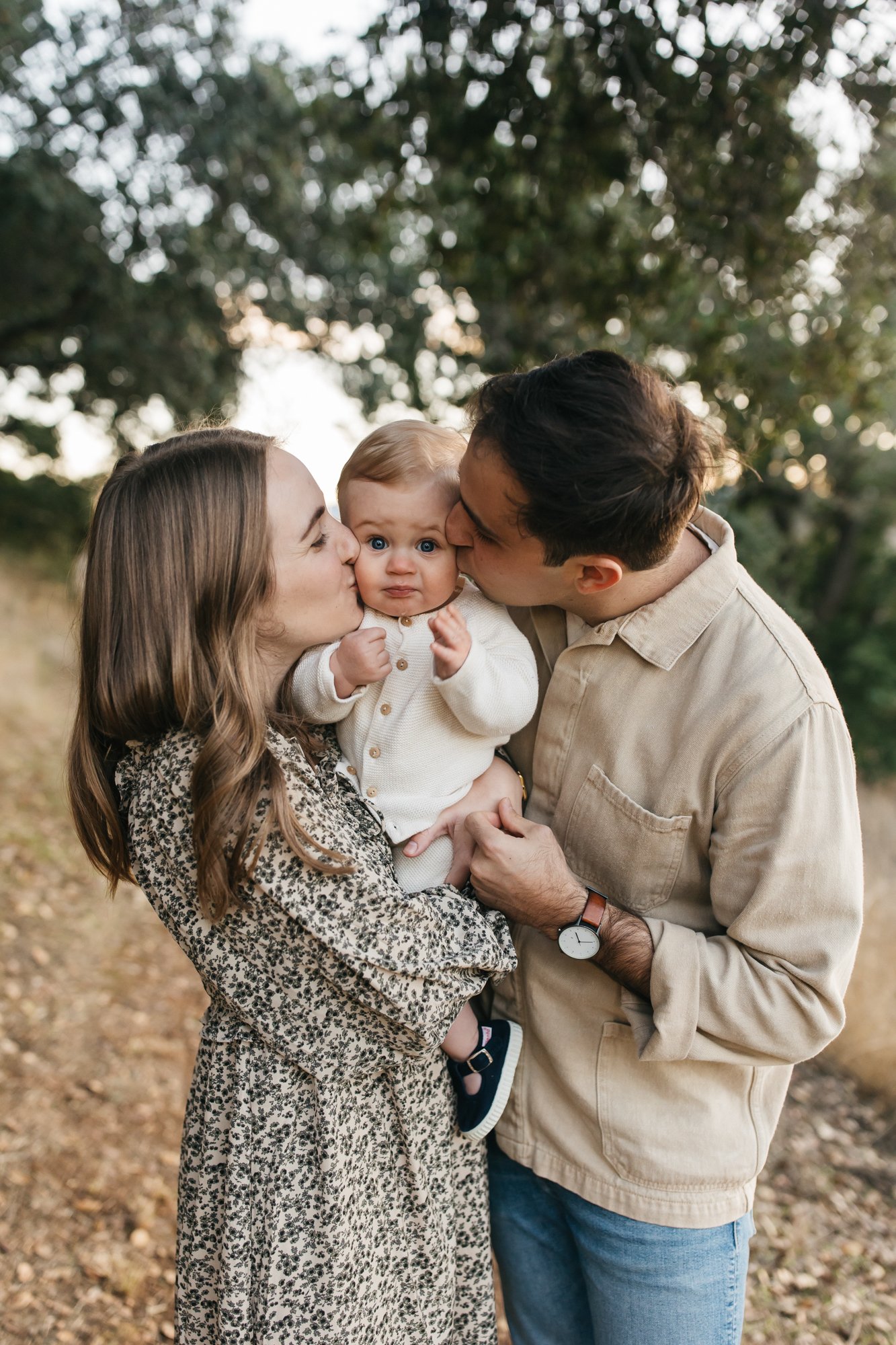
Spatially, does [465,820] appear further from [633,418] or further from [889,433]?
[889,433]

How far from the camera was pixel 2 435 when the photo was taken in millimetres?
18031

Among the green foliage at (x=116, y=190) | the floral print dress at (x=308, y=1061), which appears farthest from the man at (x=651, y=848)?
the green foliage at (x=116, y=190)

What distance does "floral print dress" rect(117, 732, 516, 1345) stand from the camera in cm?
168

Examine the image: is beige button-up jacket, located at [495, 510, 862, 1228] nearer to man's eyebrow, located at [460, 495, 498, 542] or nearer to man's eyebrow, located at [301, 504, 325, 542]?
man's eyebrow, located at [460, 495, 498, 542]

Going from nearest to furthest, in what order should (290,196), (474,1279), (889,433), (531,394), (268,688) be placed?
1. (531,394)
2. (268,688)
3. (474,1279)
4. (290,196)
5. (889,433)

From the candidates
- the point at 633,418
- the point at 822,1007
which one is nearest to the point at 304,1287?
the point at 822,1007

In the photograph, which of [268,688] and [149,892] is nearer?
[149,892]

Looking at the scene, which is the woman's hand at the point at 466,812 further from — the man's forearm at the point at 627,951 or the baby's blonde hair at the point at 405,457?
the baby's blonde hair at the point at 405,457

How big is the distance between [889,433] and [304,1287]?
15364mm

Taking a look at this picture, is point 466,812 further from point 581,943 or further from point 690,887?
point 690,887

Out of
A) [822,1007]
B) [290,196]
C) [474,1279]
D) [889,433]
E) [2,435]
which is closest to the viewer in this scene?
[822,1007]

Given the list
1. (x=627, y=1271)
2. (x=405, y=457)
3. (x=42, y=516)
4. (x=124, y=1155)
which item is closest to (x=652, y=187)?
(x=405, y=457)

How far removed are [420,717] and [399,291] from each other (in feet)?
27.5

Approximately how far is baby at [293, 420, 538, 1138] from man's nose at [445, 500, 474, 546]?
0.03 meters
